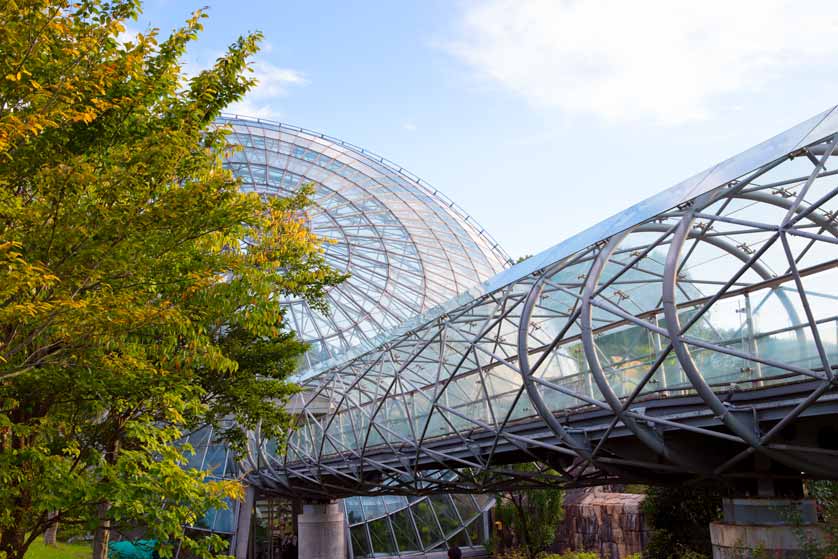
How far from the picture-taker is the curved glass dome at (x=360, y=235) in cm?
4578

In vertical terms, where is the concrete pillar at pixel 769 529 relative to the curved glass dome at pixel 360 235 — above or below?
below

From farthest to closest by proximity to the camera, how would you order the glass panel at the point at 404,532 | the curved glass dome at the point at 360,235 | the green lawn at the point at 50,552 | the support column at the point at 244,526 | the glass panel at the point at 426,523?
the curved glass dome at the point at 360,235 < the glass panel at the point at 426,523 < the glass panel at the point at 404,532 < the support column at the point at 244,526 < the green lawn at the point at 50,552

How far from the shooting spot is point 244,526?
133 ft

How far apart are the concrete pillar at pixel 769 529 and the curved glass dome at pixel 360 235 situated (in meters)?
30.8

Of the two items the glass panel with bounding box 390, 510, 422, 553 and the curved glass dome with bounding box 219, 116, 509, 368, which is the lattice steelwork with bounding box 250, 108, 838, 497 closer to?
the glass panel with bounding box 390, 510, 422, 553

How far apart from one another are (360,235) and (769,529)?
→ 3481 cm

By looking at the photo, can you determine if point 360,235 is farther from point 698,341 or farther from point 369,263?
point 698,341

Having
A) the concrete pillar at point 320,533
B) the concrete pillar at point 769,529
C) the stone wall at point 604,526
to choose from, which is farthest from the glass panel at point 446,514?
the concrete pillar at point 769,529

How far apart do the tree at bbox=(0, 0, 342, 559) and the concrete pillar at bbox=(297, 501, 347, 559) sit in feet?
79.5

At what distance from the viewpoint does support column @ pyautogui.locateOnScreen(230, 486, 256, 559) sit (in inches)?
1558

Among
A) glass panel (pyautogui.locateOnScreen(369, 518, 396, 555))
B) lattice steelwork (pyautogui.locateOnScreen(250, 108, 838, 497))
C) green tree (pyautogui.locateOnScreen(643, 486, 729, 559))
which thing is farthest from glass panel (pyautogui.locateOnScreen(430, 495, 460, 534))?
lattice steelwork (pyautogui.locateOnScreen(250, 108, 838, 497))

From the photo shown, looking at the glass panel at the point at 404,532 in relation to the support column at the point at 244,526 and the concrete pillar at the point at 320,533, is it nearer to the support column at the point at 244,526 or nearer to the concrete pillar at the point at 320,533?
the concrete pillar at the point at 320,533

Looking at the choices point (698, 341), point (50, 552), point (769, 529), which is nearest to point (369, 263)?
point (50, 552)

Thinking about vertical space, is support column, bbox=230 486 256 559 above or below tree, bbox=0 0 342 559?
below
